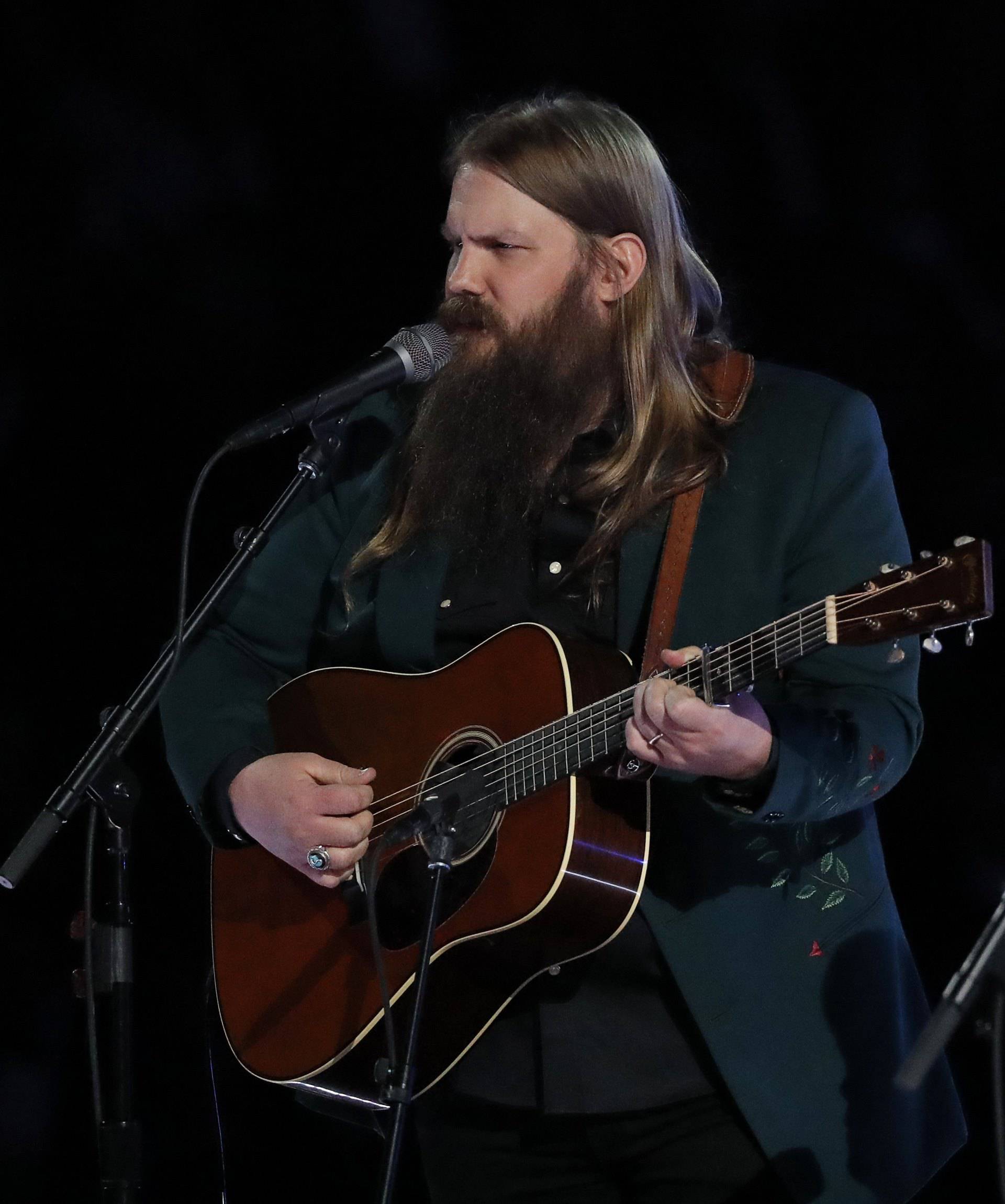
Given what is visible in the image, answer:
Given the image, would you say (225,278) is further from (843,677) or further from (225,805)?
(843,677)

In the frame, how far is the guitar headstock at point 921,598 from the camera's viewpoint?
195 centimetres

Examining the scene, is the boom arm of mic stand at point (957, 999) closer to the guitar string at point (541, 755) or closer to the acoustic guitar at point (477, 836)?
the acoustic guitar at point (477, 836)

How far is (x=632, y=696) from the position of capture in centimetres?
230

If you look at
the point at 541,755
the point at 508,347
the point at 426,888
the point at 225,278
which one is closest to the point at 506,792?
the point at 541,755

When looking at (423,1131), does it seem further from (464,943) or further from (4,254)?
(4,254)

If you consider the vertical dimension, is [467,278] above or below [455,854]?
above

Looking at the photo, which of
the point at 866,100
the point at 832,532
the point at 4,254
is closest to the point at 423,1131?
the point at 832,532

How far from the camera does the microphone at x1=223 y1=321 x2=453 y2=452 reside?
2.54 meters

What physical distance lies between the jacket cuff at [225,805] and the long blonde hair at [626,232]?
0.43 meters

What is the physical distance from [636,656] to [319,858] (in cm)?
66

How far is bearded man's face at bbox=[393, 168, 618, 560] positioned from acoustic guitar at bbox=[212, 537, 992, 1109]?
1.40 ft

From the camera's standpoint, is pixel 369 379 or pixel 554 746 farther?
Answer: pixel 369 379

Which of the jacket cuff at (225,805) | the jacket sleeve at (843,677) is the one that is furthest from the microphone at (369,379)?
the jacket sleeve at (843,677)

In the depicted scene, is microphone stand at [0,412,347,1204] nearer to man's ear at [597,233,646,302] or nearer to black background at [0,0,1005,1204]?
man's ear at [597,233,646,302]
